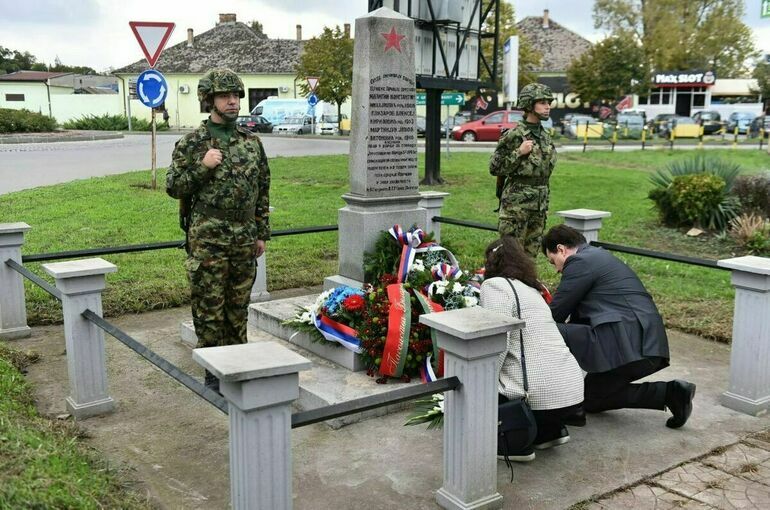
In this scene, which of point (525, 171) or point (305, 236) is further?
point (305, 236)

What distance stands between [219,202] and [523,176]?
3106 mm

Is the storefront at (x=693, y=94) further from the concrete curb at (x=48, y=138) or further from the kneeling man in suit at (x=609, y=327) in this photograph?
the kneeling man in suit at (x=609, y=327)

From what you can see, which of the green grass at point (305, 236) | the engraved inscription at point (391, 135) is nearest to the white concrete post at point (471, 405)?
the engraved inscription at point (391, 135)

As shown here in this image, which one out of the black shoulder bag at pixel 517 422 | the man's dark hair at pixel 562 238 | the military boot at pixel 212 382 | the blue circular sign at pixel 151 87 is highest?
the blue circular sign at pixel 151 87

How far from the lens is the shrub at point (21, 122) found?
30109 millimetres

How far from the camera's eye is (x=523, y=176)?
6930 mm

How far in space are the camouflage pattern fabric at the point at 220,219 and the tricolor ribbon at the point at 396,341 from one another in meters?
0.96

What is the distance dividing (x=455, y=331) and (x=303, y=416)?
2.59 feet

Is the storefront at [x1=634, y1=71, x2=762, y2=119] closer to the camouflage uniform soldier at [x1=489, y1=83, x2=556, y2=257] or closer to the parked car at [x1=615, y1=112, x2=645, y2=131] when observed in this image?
the parked car at [x1=615, y1=112, x2=645, y2=131]

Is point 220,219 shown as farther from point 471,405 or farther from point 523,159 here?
point 523,159

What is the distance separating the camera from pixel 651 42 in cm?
5134

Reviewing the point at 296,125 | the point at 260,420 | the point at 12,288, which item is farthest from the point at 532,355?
the point at 296,125

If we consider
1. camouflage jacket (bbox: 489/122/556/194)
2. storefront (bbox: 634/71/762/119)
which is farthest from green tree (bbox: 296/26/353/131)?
camouflage jacket (bbox: 489/122/556/194)

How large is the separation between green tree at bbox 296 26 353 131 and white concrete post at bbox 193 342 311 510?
124 ft
